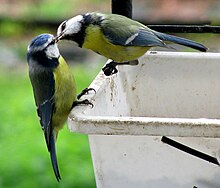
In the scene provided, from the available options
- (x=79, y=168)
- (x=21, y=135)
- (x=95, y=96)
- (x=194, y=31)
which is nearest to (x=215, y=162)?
(x=95, y=96)

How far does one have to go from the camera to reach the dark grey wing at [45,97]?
2.48m

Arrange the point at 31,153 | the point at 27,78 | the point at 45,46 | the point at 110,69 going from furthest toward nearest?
the point at 27,78 < the point at 31,153 < the point at 45,46 < the point at 110,69

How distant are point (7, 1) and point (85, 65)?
5.26ft

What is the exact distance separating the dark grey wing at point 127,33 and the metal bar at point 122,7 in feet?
0.06

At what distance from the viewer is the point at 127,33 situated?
2473 millimetres

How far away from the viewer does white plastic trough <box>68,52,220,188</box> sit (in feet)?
5.65

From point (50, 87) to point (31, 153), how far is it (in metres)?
1.81

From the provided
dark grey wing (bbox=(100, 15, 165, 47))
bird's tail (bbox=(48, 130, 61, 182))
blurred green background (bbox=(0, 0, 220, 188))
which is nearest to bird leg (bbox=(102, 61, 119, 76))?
dark grey wing (bbox=(100, 15, 165, 47))

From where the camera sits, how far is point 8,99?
537 cm

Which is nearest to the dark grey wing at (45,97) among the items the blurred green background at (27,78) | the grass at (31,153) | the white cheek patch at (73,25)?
the blurred green background at (27,78)

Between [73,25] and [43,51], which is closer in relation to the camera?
[73,25]

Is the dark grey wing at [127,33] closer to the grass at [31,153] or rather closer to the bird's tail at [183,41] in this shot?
the bird's tail at [183,41]

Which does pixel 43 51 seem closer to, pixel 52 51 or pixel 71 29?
pixel 52 51

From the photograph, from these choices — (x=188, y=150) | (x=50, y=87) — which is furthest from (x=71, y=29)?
(x=188, y=150)
